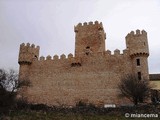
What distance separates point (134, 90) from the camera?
3175 cm

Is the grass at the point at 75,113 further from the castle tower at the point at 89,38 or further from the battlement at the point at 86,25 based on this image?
the battlement at the point at 86,25

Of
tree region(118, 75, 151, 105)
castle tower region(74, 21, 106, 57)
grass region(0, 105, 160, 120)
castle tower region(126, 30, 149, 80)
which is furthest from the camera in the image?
castle tower region(74, 21, 106, 57)

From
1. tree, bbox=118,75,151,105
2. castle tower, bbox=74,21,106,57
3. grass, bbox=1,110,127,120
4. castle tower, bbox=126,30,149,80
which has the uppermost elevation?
castle tower, bbox=74,21,106,57

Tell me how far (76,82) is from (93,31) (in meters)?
9.89

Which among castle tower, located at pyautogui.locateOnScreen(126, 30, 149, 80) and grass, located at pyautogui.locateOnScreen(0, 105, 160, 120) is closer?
grass, located at pyautogui.locateOnScreen(0, 105, 160, 120)

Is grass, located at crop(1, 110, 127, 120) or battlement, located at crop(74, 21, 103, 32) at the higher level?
battlement, located at crop(74, 21, 103, 32)

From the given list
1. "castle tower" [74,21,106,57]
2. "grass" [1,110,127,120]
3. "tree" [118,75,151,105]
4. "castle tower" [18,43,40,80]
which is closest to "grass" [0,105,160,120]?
"grass" [1,110,127,120]

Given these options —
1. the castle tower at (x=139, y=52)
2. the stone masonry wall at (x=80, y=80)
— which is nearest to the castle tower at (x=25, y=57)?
the stone masonry wall at (x=80, y=80)

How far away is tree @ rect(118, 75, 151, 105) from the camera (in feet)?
105

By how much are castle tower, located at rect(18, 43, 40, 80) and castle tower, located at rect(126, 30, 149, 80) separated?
14165 mm

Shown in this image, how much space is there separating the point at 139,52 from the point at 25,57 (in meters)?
16.3

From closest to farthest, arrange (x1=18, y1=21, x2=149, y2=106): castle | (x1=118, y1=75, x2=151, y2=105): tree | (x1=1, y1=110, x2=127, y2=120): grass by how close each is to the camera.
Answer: (x1=1, y1=110, x2=127, y2=120): grass < (x1=118, y1=75, x2=151, y2=105): tree < (x1=18, y1=21, x2=149, y2=106): castle

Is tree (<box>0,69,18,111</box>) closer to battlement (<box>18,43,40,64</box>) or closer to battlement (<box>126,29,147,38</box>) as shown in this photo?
battlement (<box>18,43,40,64</box>)

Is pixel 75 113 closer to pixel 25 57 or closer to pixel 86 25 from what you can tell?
pixel 25 57
